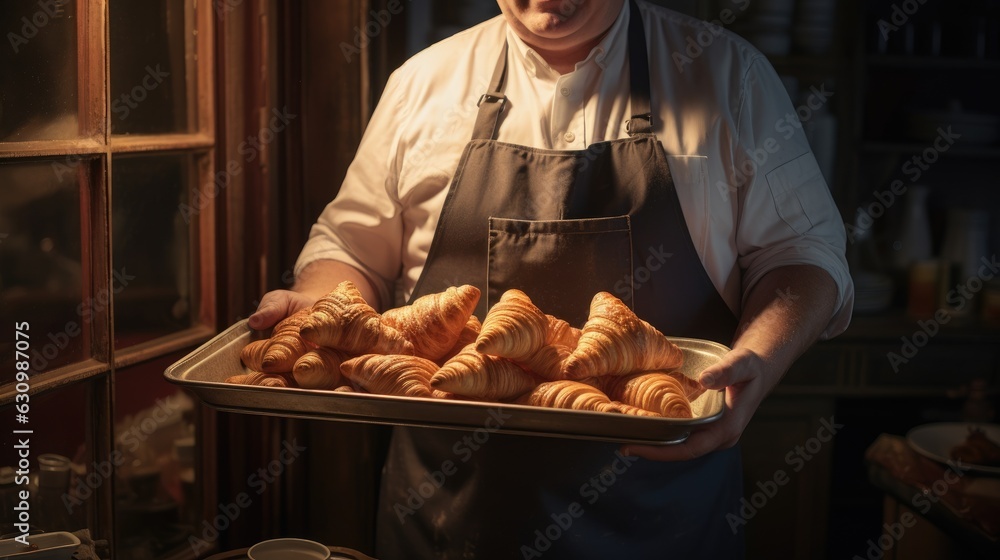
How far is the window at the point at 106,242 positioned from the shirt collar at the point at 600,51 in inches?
24.2

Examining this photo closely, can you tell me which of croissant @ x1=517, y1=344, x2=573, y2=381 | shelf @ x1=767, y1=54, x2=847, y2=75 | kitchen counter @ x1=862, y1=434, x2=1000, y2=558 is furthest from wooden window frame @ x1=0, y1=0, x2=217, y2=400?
shelf @ x1=767, y1=54, x2=847, y2=75

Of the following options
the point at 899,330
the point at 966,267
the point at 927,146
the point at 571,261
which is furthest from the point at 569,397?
the point at 966,267

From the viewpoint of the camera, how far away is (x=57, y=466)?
1559 millimetres

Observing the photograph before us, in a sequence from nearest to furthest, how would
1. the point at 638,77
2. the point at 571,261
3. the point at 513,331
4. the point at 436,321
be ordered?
1. the point at 513,331
2. the point at 436,321
3. the point at 571,261
4. the point at 638,77

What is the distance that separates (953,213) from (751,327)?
2.34 meters

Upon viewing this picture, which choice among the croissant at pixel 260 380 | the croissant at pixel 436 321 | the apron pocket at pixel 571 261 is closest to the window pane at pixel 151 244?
the croissant at pixel 260 380

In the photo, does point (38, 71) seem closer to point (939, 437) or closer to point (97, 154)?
point (97, 154)

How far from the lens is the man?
1.68 meters

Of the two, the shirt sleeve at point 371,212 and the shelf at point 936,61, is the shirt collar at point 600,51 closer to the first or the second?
the shirt sleeve at point 371,212

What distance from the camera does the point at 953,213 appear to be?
11.7ft

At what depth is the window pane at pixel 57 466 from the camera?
4.75 feet

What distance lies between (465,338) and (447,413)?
0.28 metres

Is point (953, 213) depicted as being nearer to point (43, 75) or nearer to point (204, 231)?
point (204, 231)

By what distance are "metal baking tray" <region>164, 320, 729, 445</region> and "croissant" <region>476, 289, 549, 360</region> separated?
0.13 m
